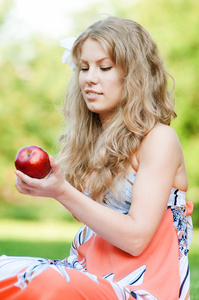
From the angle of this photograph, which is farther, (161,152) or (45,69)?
(45,69)

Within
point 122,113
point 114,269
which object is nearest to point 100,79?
point 122,113

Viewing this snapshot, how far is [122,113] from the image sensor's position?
8.70ft

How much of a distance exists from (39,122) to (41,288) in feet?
49.6

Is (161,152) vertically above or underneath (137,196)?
above

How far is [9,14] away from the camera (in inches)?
736

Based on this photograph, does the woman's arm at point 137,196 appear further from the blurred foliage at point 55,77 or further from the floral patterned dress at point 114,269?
the blurred foliage at point 55,77

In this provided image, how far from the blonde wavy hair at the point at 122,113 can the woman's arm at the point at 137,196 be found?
6.3 inches

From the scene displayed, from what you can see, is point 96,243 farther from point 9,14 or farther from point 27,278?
point 9,14

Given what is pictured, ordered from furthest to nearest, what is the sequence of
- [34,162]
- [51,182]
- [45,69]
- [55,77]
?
[45,69] < [55,77] < [34,162] < [51,182]

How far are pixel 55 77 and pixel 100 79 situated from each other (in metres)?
14.3

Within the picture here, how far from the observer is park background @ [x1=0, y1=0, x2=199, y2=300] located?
13.7 metres

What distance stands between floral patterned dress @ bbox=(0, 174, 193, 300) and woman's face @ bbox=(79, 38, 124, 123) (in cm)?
43

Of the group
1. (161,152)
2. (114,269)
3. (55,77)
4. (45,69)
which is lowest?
(114,269)

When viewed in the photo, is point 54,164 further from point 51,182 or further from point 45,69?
point 45,69
